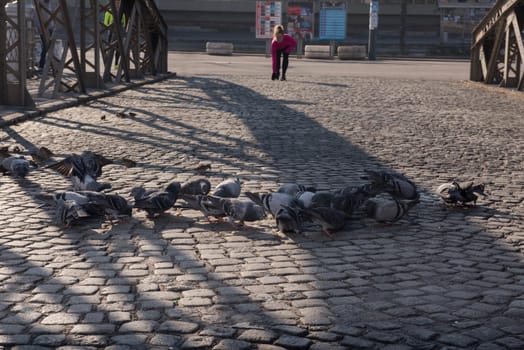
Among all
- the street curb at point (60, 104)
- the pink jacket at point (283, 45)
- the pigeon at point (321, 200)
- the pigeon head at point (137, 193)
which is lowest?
the street curb at point (60, 104)

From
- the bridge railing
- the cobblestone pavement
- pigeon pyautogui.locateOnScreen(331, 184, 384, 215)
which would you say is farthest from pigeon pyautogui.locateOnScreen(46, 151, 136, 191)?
the bridge railing

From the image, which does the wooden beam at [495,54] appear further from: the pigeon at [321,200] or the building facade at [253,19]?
the building facade at [253,19]

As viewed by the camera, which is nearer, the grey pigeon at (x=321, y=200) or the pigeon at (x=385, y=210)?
the grey pigeon at (x=321, y=200)

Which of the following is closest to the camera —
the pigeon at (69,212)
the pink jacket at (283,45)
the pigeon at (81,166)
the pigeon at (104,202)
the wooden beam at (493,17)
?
the pigeon at (69,212)

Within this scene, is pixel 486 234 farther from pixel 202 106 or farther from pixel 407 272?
pixel 202 106

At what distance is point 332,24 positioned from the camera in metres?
46.2

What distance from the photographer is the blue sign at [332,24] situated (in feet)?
151

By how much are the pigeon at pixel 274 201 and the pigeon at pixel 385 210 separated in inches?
24.8

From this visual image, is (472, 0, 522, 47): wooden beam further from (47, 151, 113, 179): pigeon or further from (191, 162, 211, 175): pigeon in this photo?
(47, 151, 113, 179): pigeon

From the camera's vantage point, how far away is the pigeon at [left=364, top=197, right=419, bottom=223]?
280 inches

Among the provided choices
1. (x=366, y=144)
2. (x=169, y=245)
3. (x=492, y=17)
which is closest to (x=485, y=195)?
(x=169, y=245)

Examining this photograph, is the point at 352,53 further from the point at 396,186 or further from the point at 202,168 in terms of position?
the point at 396,186

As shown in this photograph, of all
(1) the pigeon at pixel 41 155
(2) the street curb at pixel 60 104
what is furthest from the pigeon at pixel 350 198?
(2) the street curb at pixel 60 104

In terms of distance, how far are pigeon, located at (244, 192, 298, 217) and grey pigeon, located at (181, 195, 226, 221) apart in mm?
318
